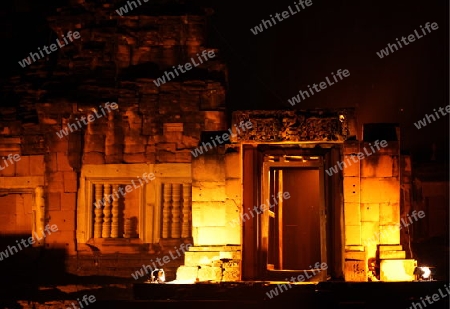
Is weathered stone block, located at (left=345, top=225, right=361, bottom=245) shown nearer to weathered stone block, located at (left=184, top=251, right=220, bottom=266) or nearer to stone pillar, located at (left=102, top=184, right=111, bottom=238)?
weathered stone block, located at (left=184, top=251, right=220, bottom=266)

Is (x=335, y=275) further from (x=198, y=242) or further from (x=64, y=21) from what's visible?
(x=64, y=21)

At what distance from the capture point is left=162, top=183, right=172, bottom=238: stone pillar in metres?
18.0

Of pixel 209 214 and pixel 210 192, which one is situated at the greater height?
pixel 210 192

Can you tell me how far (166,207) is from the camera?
18047 mm

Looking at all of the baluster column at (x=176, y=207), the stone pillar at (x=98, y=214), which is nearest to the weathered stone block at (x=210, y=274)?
the baluster column at (x=176, y=207)

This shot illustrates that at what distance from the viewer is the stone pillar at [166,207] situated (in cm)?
1802

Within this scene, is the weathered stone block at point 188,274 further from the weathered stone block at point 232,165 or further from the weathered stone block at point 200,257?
the weathered stone block at point 232,165

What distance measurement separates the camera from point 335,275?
1520cm

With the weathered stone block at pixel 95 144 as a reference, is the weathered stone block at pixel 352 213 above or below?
below

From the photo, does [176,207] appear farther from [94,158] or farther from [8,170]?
[8,170]

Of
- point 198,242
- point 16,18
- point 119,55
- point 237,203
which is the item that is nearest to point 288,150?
point 237,203

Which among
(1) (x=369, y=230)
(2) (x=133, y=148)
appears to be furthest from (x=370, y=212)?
(2) (x=133, y=148)

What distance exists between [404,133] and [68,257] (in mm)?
11092

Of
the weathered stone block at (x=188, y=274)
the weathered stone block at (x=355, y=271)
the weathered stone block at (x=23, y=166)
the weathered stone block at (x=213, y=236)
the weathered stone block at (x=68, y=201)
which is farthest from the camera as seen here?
the weathered stone block at (x=23, y=166)
